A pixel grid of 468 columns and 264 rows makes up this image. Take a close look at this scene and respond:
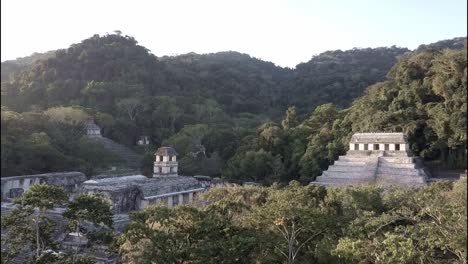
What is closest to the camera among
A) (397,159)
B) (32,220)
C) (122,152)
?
(32,220)

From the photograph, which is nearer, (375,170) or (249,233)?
(249,233)

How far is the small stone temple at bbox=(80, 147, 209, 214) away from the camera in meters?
23.4

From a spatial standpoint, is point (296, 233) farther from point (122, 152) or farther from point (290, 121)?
point (122, 152)

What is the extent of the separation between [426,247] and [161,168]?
1945 cm

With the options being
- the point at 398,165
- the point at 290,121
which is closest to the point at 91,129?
the point at 290,121

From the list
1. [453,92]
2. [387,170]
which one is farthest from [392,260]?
[453,92]

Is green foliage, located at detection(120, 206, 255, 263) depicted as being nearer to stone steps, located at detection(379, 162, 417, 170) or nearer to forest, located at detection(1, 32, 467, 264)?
forest, located at detection(1, 32, 467, 264)

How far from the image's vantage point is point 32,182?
27156 mm

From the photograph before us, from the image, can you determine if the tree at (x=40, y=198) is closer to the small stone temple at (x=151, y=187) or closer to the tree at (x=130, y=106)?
the small stone temple at (x=151, y=187)

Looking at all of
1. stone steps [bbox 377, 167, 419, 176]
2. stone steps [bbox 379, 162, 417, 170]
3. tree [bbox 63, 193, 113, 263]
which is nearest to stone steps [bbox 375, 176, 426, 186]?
stone steps [bbox 377, 167, 419, 176]

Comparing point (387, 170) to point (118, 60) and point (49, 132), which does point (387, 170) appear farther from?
point (118, 60)

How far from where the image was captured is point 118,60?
57.1 m

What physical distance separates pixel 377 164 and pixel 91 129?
2412 centimetres

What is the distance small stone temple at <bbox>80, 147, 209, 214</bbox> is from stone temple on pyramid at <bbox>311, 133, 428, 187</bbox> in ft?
25.9
